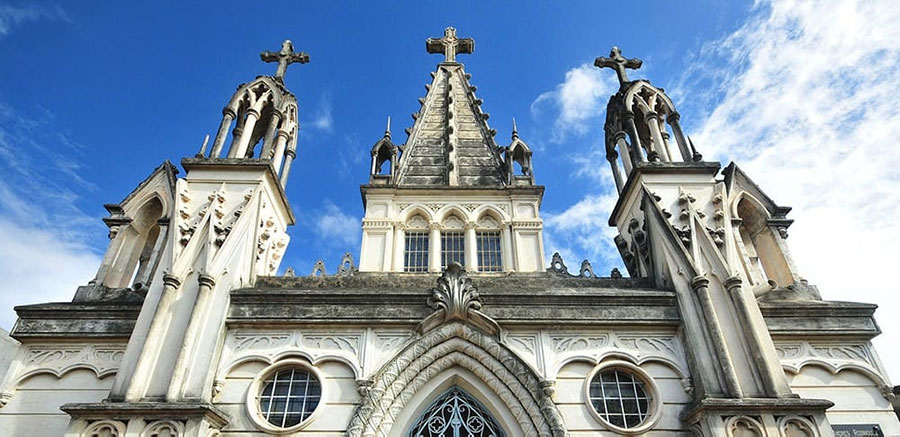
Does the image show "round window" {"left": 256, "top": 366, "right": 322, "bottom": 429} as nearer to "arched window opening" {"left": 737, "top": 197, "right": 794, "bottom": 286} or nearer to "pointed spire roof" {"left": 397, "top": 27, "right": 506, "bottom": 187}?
"pointed spire roof" {"left": 397, "top": 27, "right": 506, "bottom": 187}

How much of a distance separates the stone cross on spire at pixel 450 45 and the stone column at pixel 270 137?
13263 mm

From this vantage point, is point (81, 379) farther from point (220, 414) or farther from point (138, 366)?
point (220, 414)

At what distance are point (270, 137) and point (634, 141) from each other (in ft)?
32.2

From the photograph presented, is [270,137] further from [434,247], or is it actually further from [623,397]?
[623,397]

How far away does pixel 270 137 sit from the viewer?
46.6 ft

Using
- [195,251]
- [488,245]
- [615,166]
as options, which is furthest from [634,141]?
[195,251]

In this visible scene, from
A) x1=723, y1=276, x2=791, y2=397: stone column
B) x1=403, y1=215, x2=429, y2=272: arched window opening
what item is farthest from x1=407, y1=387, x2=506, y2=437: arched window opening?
Result: x1=403, y1=215, x2=429, y2=272: arched window opening

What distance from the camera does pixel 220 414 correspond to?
29.6ft

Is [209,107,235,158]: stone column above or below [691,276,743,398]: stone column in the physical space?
above

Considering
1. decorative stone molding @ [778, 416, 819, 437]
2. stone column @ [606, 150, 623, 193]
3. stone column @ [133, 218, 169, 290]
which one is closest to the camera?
decorative stone molding @ [778, 416, 819, 437]

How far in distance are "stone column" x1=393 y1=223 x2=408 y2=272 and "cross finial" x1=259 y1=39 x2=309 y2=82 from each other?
5988mm

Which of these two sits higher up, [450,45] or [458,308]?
[450,45]

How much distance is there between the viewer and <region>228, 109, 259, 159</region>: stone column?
534 inches

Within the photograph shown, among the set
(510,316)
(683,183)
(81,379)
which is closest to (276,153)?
(81,379)
